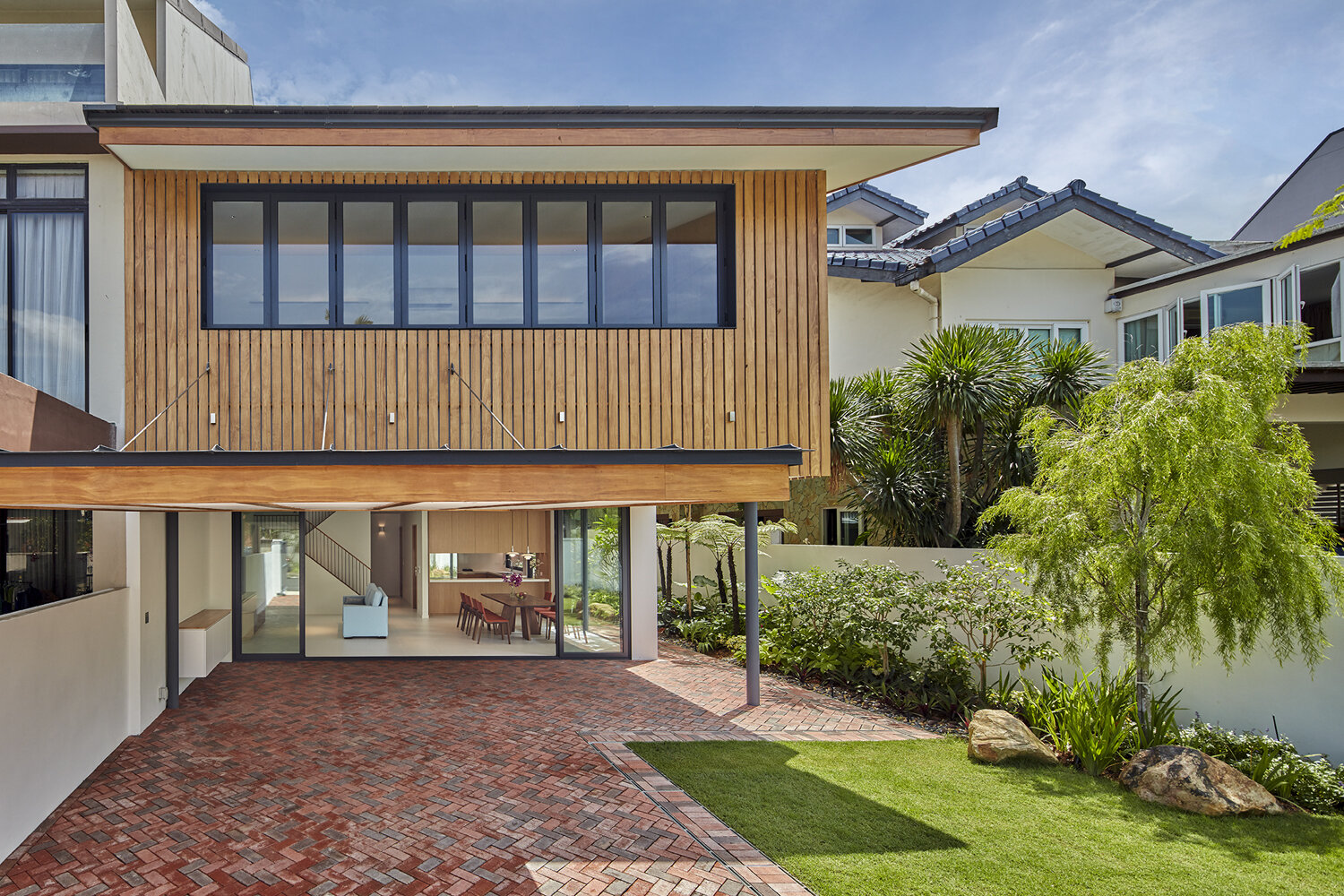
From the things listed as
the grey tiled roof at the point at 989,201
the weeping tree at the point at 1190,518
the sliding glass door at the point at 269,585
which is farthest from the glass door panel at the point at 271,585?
the grey tiled roof at the point at 989,201

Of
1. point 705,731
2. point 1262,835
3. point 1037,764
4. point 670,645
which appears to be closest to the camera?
point 1262,835

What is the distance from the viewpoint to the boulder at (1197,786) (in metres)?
6.56

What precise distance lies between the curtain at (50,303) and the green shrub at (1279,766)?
12398mm

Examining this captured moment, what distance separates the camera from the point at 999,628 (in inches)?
354

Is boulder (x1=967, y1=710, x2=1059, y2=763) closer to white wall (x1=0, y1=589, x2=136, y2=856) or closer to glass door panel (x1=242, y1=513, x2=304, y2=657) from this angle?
white wall (x1=0, y1=589, x2=136, y2=856)

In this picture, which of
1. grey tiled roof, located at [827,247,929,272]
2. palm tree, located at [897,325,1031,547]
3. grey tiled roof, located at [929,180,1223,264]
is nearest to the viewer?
palm tree, located at [897,325,1031,547]

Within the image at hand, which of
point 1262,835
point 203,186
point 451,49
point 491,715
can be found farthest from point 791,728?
point 451,49

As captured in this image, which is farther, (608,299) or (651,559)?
(651,559)

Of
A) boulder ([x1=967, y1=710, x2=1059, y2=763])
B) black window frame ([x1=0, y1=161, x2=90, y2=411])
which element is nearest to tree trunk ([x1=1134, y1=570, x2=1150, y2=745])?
boulder ([x1=967, y1=710, x2=1059, y2=763])

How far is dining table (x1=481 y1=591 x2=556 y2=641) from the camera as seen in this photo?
13.2 metres

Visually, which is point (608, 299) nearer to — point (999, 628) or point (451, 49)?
point (999, 628)

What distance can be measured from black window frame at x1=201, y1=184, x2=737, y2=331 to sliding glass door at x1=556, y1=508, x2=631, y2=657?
4032 millimetres

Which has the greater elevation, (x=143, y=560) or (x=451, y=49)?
(x=451, y=49)

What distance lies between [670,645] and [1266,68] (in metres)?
15.3
